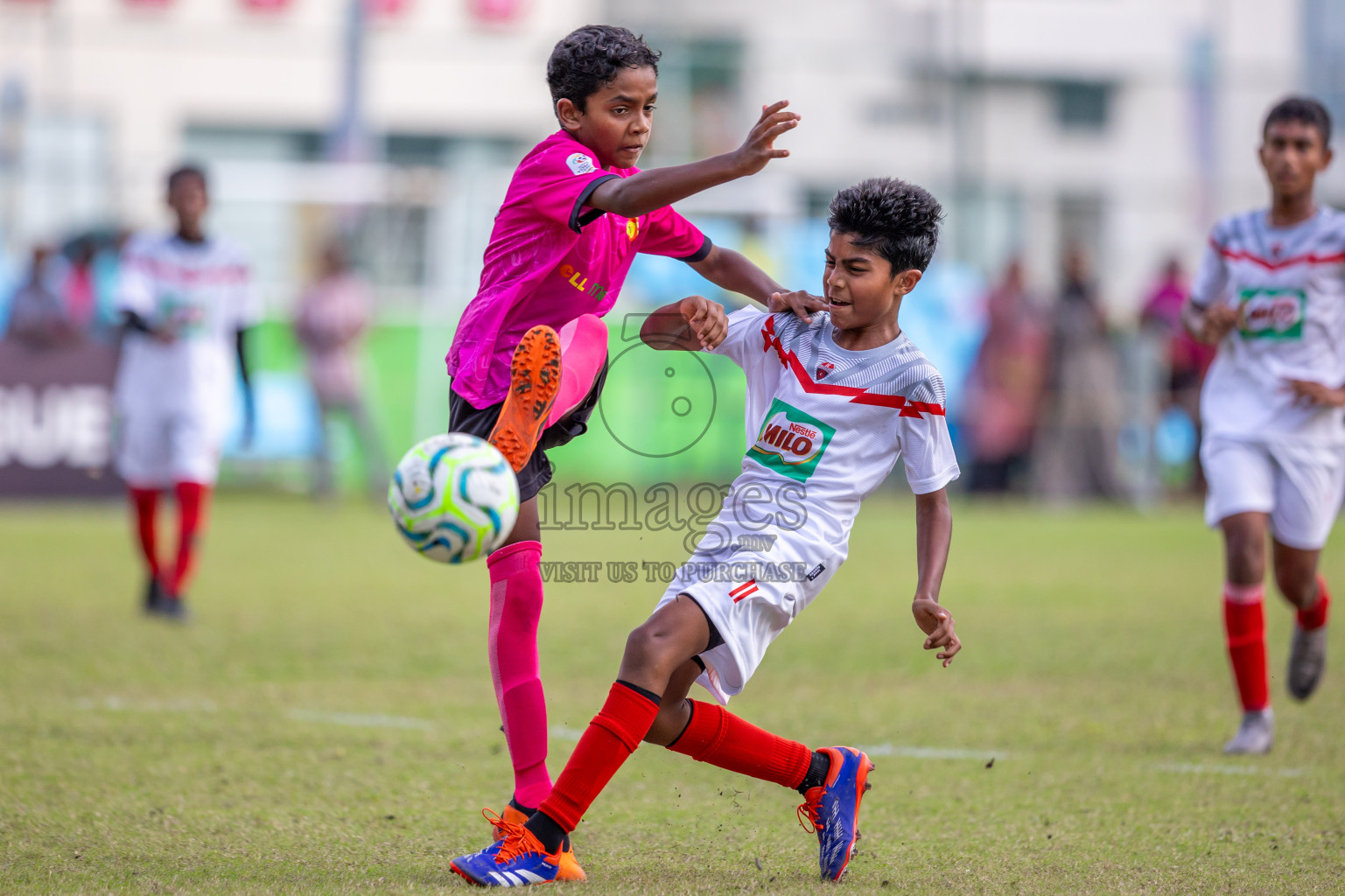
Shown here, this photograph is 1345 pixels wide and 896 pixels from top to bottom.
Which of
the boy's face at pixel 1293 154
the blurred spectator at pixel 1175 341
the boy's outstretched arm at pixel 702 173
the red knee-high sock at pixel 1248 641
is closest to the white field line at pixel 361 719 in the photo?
the boy's outstretched arm at pixel 702 173

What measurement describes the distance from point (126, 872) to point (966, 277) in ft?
43.9

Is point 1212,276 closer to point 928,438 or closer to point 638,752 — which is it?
point 928,438

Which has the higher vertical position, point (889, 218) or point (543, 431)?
point (889, 218)

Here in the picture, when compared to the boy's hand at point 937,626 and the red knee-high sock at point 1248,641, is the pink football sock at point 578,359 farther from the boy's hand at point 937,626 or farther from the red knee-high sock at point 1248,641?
the red knee-high sock at point 1248,641

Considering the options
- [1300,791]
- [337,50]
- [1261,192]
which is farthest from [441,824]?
[337,50]

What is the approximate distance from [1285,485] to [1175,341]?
959 cm

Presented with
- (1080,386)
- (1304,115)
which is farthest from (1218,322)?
(1080,386)

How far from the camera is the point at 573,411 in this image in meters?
3.99

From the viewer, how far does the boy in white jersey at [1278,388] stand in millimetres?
5500

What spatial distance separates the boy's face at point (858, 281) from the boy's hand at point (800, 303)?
6 centimetres

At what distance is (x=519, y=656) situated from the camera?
3.93 metres

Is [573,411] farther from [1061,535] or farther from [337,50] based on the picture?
[337,50]

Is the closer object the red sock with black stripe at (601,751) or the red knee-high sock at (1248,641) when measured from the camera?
the red sock with black stripe at (601,751)

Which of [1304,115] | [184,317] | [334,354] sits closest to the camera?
[1304,115]
